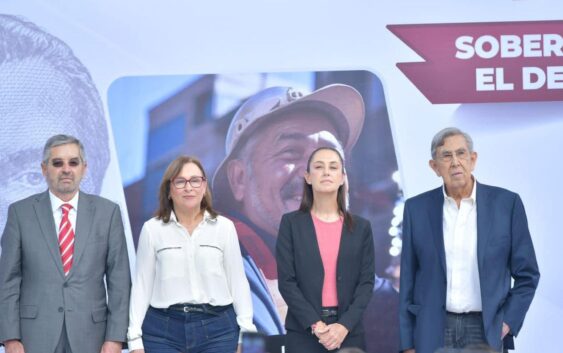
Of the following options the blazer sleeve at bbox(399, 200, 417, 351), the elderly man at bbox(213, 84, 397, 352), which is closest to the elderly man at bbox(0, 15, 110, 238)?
the elderly man at bbox(213, 84, 397, 352)

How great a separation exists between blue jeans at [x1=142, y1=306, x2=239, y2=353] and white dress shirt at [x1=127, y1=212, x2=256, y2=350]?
5 centimetres

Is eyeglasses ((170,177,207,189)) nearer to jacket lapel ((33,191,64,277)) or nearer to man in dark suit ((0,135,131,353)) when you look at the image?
man in dark suit ((0,135,131,353))

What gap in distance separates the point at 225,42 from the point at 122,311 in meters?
1.72

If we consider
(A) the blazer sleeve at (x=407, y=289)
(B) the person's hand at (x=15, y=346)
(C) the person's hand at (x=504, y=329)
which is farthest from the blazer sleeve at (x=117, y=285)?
(C) the person's hand at (x=504, y=329)

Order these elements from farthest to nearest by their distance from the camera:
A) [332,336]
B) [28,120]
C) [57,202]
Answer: [28,120]
[57,202]
[332,336]

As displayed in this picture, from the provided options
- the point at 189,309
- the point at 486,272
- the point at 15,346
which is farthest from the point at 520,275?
the point at 15,346

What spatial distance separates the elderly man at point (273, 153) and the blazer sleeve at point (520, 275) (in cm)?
118

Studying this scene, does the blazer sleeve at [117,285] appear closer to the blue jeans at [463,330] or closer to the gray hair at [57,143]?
the gray hair at [57,143]

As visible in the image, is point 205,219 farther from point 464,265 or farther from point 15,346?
point 464,265

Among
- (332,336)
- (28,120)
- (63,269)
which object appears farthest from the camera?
(28,120)

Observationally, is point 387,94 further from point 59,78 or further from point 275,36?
point 59,78

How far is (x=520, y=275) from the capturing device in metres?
3.83

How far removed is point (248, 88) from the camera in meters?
4.96

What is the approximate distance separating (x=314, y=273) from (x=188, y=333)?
586 millimetres
